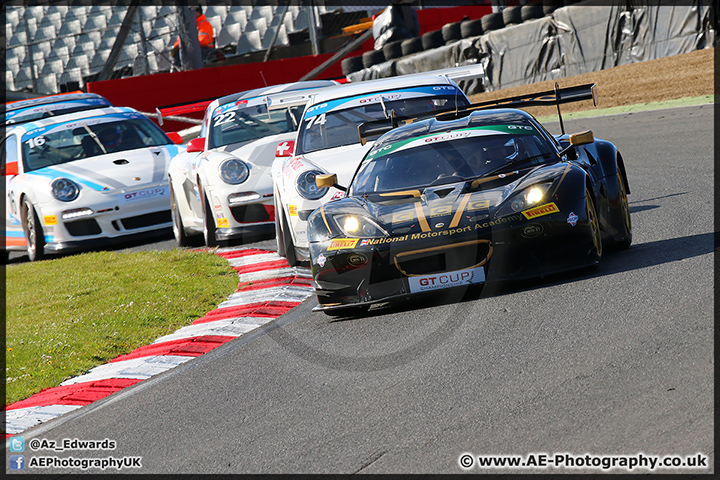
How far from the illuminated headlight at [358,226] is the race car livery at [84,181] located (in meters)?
5.69

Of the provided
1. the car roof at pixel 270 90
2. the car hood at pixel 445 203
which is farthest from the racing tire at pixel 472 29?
the car hood at pixel 445 203

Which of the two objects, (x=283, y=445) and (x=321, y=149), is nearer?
(x=283, y=445)

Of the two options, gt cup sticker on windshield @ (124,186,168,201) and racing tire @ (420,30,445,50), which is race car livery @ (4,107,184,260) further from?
racing tire @ (420,30,445,50)

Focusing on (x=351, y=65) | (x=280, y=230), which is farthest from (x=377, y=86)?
(x=351, y=65)

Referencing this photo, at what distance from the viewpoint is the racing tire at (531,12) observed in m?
21.4

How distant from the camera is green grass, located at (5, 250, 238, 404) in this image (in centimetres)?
639

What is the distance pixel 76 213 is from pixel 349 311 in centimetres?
603

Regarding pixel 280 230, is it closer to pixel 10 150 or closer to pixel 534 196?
pixel 534 196

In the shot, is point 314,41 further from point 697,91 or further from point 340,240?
point 340,240

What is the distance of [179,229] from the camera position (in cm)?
1098

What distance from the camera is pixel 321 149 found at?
8625mm

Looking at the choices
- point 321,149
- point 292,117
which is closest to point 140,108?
point 292,117

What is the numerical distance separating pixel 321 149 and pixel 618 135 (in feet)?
23.6

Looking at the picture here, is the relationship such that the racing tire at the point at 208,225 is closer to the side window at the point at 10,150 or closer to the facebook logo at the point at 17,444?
the side window at the point at 10,150
